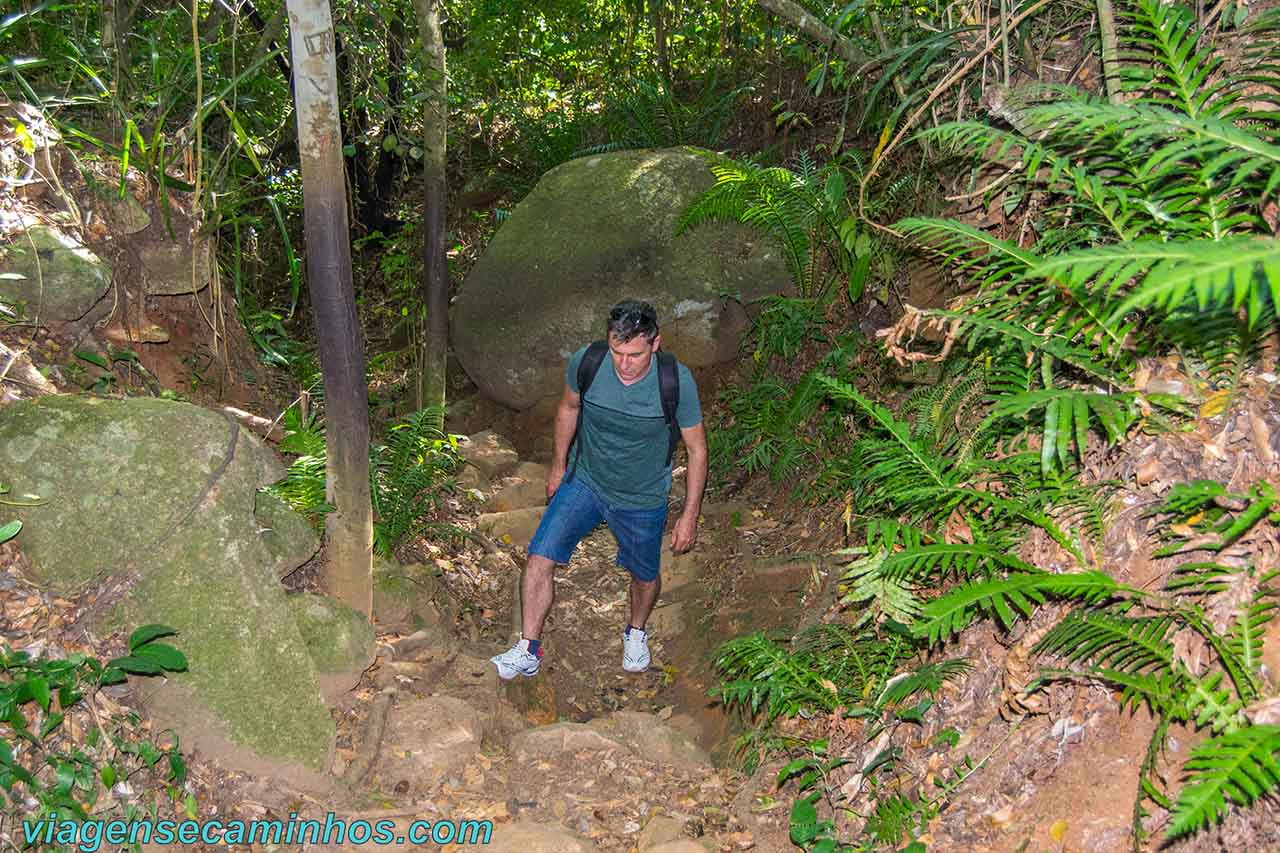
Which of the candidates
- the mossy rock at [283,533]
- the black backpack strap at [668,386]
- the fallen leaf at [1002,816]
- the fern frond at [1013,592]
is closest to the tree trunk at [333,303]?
the mossy rock at [283,533]

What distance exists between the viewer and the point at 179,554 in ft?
11.4

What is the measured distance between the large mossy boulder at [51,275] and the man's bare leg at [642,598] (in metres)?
3.01

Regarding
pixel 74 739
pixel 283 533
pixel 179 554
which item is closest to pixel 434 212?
pixel 283 533

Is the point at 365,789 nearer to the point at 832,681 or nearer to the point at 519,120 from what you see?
the point at 832,681

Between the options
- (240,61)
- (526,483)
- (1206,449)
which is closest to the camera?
(1206,449)

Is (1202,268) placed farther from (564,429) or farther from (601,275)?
(601,275)

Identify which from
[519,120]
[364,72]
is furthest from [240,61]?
[519,120]

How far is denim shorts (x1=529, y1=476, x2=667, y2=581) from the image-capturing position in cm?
452

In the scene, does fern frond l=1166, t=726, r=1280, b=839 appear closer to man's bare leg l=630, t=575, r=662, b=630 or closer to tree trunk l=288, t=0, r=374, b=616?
man's bare leg l=630, t=575, r=662, b=630

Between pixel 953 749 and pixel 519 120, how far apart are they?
26.0ft

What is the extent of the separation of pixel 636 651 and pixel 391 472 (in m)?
1.67

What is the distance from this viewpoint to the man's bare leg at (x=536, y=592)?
14.8 feet

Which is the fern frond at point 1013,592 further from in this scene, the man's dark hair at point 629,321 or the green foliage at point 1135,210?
the man's dark hair at point 629,321

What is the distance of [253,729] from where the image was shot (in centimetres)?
343
